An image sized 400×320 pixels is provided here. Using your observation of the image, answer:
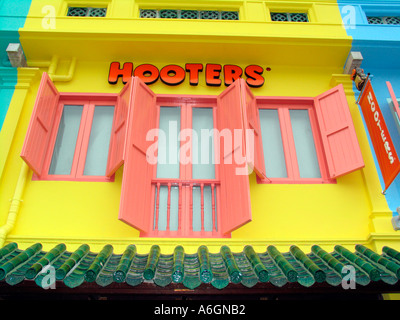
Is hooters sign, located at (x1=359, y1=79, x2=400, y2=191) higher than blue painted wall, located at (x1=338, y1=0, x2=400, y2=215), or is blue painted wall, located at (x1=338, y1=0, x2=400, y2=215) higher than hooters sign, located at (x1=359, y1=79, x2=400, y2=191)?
blue painted wall, located at (x1=338, y1=0, x2=400, y2=215)

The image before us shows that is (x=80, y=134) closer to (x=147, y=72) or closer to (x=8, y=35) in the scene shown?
(x=147, y=72)

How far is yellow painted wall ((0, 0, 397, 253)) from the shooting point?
4879mm

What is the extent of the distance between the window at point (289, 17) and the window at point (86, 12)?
355cm

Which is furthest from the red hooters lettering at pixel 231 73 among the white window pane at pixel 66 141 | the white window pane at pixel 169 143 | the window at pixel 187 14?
the white window pane at pixel 66 141

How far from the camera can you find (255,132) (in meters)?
5.71

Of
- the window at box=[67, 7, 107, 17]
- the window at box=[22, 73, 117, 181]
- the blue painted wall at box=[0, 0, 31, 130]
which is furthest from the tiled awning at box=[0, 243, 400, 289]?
the window at box=[67, 7, 107, 17]

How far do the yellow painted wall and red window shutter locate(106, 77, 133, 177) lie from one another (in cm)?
28

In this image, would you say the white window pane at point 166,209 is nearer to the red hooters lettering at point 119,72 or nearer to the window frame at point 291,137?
the window frame at point 291,137

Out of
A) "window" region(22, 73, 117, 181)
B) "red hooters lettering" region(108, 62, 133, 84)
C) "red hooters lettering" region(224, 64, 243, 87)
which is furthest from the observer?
"red hooters lettering" region(224, 64, 243, 87)

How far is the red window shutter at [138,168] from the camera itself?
4.48 meters

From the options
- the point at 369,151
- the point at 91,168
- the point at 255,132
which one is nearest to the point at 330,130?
the point at 369,151

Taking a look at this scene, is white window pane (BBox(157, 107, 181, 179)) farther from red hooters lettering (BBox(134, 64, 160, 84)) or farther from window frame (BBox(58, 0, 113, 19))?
window frame (BBox(58, 0, 113, 19))

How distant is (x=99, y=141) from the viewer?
5.87m

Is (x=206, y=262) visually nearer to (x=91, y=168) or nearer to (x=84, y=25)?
(x=91, y=168)
